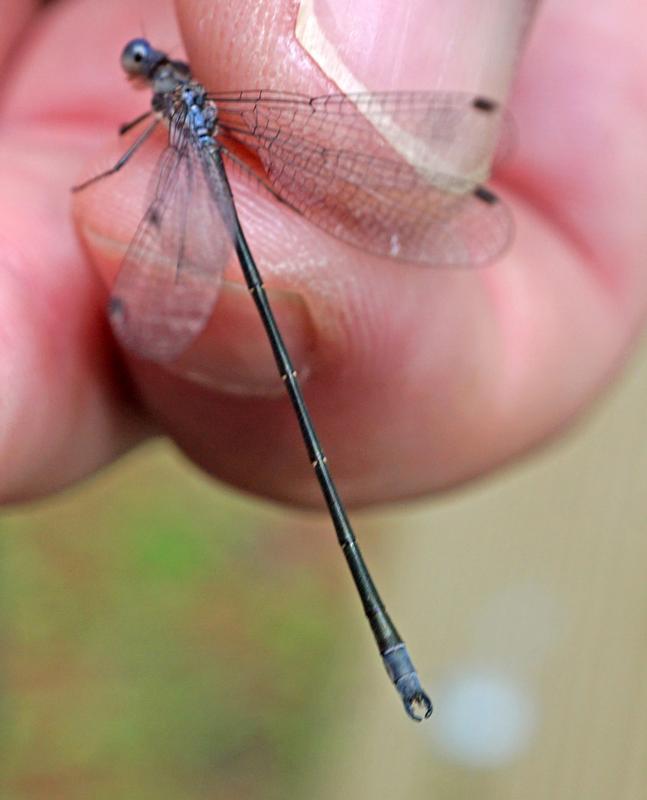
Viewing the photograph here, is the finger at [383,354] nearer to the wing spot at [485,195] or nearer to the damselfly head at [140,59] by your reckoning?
the wing spot at [485,195]

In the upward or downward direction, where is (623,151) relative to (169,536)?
upward

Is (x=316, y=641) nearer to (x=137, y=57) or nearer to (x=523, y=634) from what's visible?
(x=523, y=634)

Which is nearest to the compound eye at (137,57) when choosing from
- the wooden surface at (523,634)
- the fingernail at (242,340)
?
the fingernail at (242,340)

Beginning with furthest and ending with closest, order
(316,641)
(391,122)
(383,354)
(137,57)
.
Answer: (316,641) < (137,57) < (383,354) < (391,122)

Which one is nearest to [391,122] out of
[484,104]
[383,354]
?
[484,104]

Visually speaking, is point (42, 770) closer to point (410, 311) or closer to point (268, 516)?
point (268, 516)

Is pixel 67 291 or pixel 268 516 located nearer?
pixel 67 291

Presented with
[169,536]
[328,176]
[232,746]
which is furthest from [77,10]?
[232,746]
